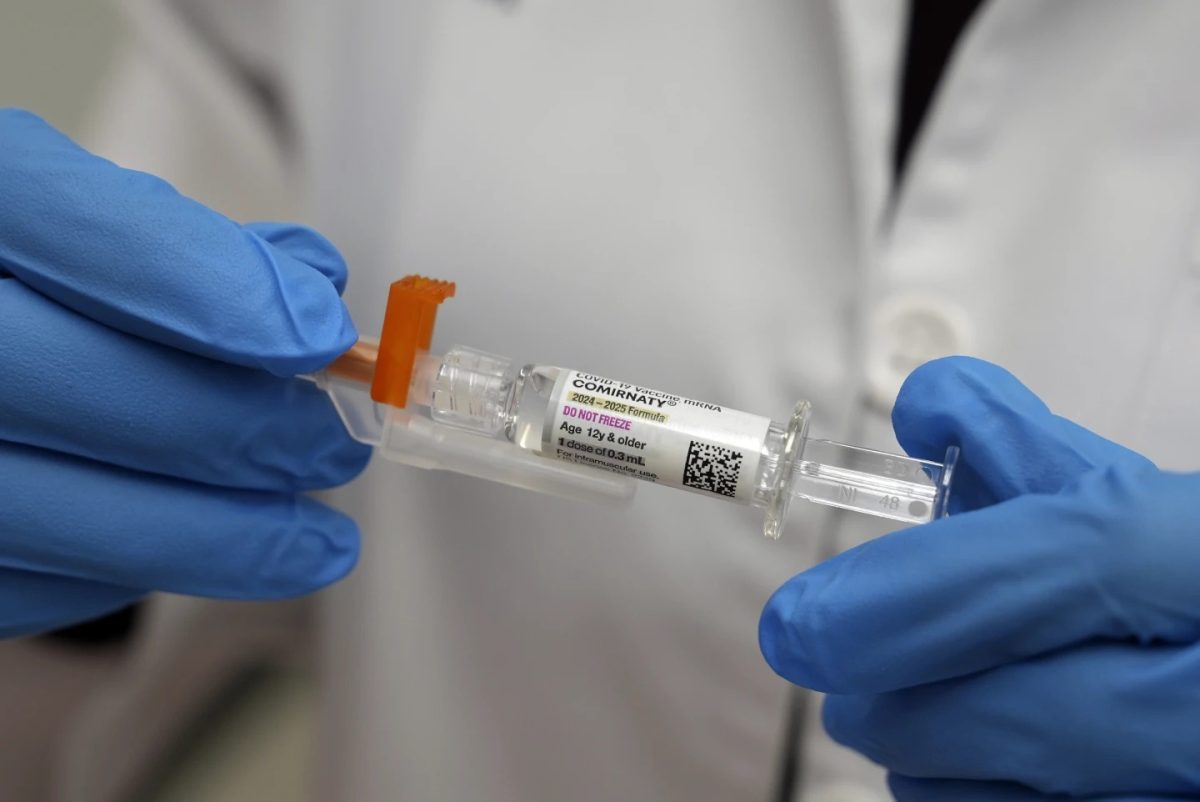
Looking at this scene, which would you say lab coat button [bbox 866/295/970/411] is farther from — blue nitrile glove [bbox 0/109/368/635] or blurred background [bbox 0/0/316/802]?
blurred background [bbox 0/0/316/802]

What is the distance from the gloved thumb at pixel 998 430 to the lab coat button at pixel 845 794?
0.26 meters

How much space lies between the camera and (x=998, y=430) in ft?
1.73

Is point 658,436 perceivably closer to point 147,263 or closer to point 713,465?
point 713,465

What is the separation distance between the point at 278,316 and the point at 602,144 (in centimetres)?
30

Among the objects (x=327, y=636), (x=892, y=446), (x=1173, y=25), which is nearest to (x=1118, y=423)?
(x=892, y=446)

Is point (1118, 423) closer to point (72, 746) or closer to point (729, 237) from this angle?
point (729, 237)

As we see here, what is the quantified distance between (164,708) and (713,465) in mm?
707

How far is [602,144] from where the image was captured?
2.38ft

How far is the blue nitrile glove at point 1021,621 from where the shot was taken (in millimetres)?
469

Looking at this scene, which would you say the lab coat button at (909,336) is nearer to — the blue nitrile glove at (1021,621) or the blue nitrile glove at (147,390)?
the blue nitrile glove at (1021,621)

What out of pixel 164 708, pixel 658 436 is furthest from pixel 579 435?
pixel 164 708

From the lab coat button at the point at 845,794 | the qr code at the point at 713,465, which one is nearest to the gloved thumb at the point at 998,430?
the qr code at the point at 713,465

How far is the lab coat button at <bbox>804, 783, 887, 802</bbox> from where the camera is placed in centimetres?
68

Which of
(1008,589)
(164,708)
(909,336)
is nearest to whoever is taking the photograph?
(1008,589)
